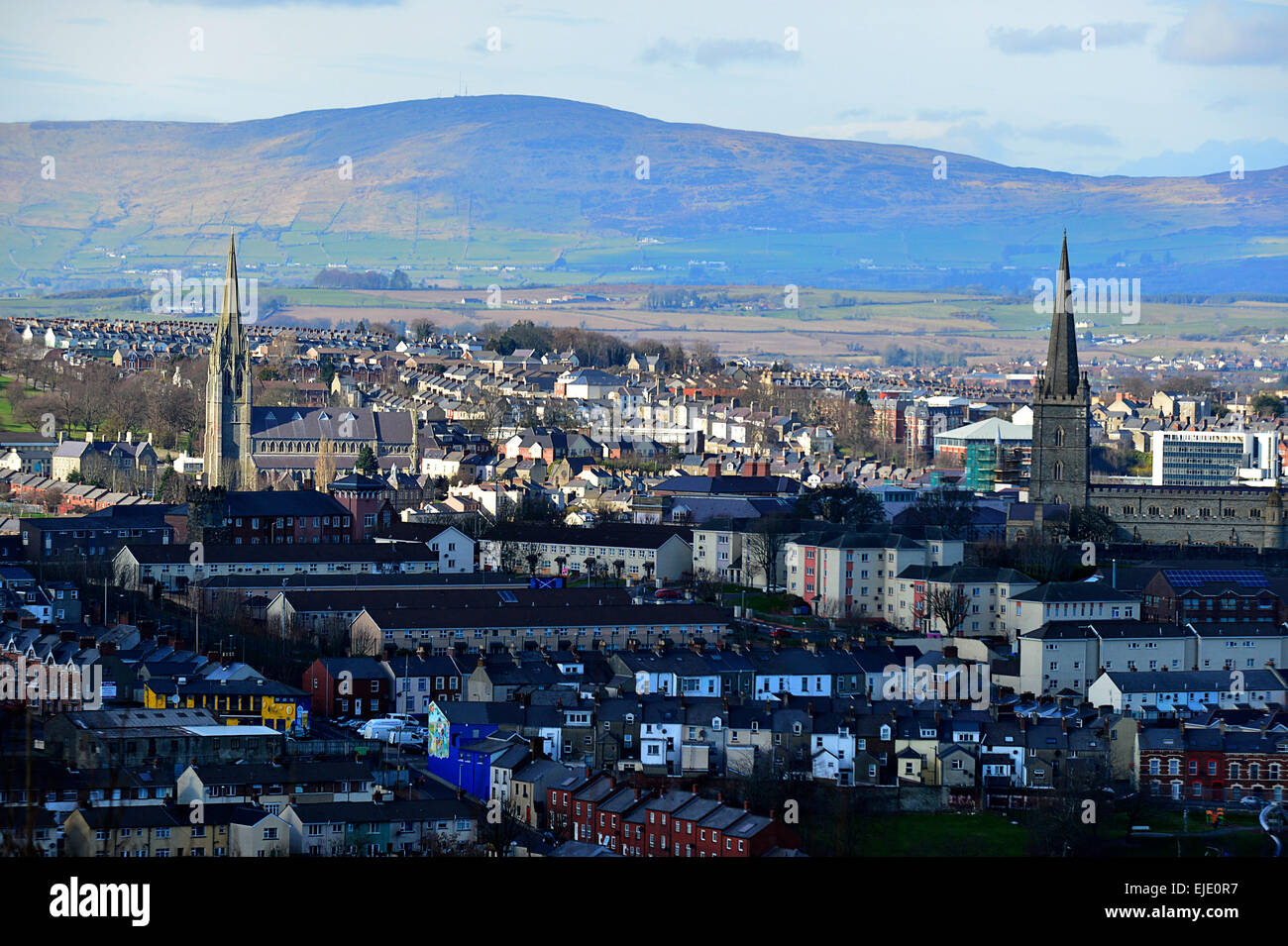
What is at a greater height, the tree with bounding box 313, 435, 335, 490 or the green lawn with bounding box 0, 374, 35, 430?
the green lawn with bounding box 0, 374, 35, 430

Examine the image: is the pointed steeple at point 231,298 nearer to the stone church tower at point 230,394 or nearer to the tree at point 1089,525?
the stone church tower at point 230,394

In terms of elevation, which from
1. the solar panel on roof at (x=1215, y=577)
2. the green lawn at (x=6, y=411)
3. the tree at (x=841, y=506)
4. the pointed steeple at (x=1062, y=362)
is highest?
the pointed steeple at (x=1062, y=362)

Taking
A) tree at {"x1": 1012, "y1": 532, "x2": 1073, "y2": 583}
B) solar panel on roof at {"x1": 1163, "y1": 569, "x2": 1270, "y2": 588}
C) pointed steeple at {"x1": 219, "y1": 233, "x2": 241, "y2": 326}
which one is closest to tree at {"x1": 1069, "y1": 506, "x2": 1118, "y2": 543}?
tree at {"x1": 1012, "y1": 532, "x2": 1073, "y2": 583}

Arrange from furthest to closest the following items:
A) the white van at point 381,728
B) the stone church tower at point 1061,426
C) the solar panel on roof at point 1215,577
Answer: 1. the stone church tower at point 1061,426
2. the solar panel on roof at point 1215,577
3. the white van at point 381,728

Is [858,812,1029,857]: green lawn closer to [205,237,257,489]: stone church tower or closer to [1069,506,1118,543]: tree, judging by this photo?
[1069,506,1118,543]: tree

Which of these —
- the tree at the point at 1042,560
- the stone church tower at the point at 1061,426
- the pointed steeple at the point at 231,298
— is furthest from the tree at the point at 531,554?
the pointed steeple at the point at 231,298

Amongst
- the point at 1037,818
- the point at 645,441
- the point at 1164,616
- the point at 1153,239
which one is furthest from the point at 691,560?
the point at 1153,239
